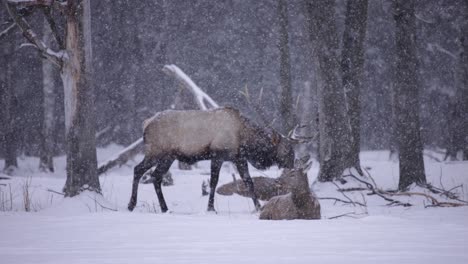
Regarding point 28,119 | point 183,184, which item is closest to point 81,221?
point 183,184

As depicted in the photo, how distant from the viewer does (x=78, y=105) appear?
25.9 feet

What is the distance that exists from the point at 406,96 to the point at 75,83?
18.7ft

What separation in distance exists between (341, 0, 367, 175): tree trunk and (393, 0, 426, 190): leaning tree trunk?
1.40 metres

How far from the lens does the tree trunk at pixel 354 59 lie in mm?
10672

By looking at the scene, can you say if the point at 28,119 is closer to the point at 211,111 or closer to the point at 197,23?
the point at 197,23

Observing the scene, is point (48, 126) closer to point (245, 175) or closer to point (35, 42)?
point (35, 42)

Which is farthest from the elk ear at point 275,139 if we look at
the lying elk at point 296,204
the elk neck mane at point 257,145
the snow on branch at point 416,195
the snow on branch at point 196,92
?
the snow on branch at point 196,92

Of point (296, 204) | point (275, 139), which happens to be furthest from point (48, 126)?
point (296, 204)

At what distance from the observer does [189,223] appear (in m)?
4.96

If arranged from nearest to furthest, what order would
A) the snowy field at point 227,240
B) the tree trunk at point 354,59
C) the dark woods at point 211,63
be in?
the snowy field at point 227,240, the tree trunk at point 354,59, the dark woods at point 211,63

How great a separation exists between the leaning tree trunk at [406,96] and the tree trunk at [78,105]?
17.4ft

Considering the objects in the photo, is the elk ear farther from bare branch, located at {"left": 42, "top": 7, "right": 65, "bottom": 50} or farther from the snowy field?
bare branch, located at {"left": 42, "top": 7, "right": 65, "bottom": 50}

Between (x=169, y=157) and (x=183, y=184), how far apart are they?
98.8 inches

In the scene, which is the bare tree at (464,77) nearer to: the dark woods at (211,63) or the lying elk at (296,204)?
the dark woods at (211,63)
